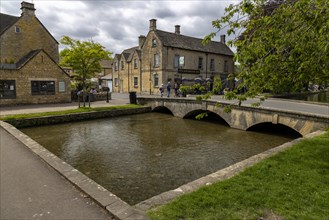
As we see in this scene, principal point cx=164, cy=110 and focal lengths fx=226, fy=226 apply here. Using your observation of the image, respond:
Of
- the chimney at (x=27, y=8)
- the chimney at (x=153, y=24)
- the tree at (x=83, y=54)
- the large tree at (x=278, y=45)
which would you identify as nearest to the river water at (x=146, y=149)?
the large tree at (x=278, y=45)

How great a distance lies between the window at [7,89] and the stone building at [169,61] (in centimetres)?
1729

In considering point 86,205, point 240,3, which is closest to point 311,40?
point 240,3

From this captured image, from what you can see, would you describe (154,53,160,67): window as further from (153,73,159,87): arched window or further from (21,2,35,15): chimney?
(21,2,35,15): chimney

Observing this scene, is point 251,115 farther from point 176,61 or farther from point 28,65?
point 28,65

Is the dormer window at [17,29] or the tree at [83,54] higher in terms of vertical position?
the dormer window at [17,29]

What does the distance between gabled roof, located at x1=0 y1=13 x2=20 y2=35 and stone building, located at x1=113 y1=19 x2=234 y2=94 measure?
16527 mm

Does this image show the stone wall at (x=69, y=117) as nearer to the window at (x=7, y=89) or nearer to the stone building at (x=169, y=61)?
the window at (x=7, y=89)

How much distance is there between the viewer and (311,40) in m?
4.28

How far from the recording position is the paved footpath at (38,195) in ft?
12.6

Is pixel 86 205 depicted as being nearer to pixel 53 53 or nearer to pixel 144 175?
pixel 144 175

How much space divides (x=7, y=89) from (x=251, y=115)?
20.7 metres

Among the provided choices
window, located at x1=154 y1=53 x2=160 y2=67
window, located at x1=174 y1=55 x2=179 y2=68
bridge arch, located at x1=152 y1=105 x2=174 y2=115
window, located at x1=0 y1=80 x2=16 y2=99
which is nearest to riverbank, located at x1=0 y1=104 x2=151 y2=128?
bridge arch, located at x1=152 y1=105 x2=174 y2=115

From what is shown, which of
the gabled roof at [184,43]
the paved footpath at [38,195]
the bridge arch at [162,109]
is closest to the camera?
the paved footpath at [38,195]

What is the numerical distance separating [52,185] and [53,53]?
2694cm
